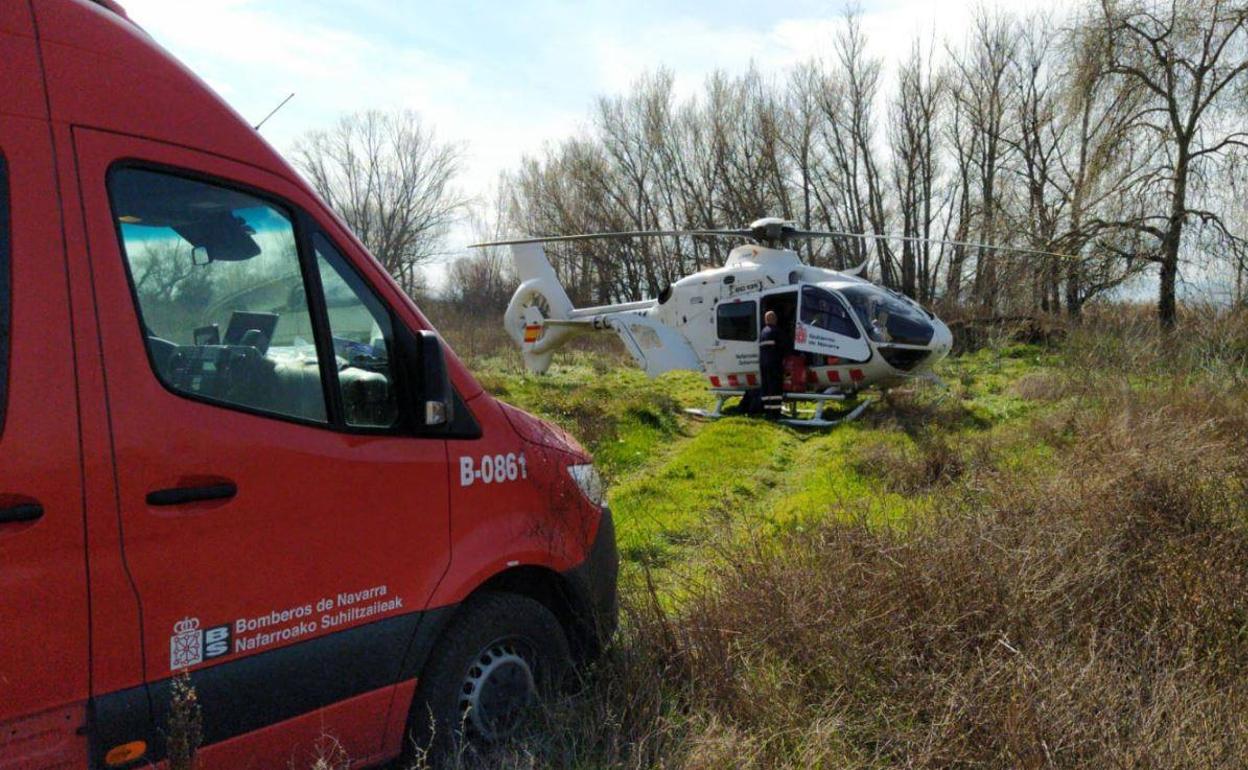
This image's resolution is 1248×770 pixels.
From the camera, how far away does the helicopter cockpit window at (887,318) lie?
12820 mm

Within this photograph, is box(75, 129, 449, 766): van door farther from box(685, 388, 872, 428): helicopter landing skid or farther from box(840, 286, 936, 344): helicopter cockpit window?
box(840, 286, 936, 344): helicopter cockpit window

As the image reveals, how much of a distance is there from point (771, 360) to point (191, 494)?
11.7 m

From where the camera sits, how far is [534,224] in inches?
1794

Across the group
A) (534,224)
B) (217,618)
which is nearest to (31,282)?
(217,618)

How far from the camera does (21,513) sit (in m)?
2.07

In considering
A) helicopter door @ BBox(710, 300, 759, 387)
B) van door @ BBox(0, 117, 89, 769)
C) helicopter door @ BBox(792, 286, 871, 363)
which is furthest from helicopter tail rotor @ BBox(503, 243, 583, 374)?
van door @ BBox(0, 117, 89, 769)

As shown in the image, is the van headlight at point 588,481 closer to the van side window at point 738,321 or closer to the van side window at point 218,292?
the van side window at point 218,292

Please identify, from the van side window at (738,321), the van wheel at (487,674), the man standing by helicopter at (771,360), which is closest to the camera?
the van wheel at (487,674)

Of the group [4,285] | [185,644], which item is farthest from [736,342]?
[4,285]

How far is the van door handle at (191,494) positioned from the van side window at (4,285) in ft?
1.37

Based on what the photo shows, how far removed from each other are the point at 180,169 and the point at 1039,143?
29323mm

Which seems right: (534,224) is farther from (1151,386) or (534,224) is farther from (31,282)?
(31,282)

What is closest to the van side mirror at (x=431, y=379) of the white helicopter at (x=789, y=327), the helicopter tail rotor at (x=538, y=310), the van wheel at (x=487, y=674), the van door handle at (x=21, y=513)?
the van wheel at (x=487, y=674)

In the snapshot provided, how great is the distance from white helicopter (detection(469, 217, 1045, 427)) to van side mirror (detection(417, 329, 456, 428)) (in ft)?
28.8
